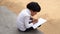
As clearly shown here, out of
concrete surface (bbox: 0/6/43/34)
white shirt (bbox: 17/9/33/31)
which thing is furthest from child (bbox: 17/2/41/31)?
concrete surface (bbox: 0/6/43/34)

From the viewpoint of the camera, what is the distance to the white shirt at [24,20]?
2.37 m

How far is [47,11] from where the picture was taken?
10.3 ft

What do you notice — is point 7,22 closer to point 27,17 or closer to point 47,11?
point 27,17

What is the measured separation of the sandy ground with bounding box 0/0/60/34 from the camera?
2.64 metres

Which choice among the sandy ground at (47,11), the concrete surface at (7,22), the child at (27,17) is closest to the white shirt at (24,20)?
the child at (27,17)

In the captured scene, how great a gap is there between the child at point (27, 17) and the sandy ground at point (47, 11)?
0.25 metres

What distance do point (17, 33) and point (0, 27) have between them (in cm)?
34

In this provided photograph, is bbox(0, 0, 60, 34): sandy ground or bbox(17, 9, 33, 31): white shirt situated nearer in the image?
bbox(17, 9, 33, 31): white shirt

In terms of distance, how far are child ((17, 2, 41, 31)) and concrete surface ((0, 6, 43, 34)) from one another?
0.12 m

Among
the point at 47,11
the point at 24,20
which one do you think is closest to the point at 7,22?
the point at 24,20

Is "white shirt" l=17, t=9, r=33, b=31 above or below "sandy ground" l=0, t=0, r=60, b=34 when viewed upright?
below

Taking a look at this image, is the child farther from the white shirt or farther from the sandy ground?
the sandy ground

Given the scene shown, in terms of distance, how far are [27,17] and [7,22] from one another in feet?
1.89

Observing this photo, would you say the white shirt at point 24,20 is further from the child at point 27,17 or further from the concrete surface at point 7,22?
the concrete surface at point 7,22
